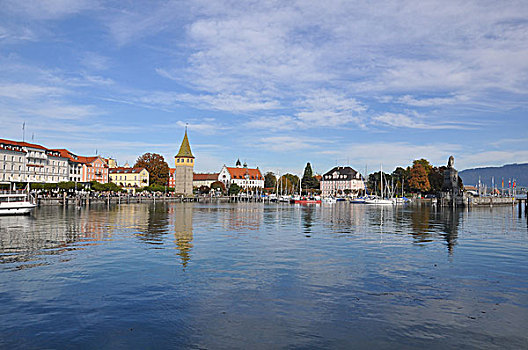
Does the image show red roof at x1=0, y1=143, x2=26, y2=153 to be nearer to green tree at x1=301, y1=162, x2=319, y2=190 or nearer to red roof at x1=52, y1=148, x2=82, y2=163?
red roof at x1=52, y1=148, x2=82, y2=163

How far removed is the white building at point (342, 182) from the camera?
184m

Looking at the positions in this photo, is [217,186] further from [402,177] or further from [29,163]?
[29,163]

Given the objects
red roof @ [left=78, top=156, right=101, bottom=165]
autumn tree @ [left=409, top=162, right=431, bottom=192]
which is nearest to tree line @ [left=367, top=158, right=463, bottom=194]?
autumn tree @ [left=409, top=162, right=431, bottom=192]

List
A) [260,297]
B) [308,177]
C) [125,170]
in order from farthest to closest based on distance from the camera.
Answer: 1. [308,177]
2. [125,170]
3. [260,297]

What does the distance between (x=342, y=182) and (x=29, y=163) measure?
126736mm

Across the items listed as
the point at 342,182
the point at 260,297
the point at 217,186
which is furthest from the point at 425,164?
the point at 260,297

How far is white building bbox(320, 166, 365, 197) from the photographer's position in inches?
7262

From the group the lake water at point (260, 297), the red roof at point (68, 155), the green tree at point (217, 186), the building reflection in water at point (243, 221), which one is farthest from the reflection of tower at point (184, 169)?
the lake water at point (260, 297)

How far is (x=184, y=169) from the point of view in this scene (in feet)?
483

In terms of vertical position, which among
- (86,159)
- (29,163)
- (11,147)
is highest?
(86,159)

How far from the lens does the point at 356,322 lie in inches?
438

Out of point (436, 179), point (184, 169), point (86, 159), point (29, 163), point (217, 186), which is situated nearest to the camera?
point (29, 163)

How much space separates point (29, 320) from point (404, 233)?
2871 centimetres

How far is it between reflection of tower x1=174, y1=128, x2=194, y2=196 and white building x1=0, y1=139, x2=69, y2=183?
36841 millimetres
